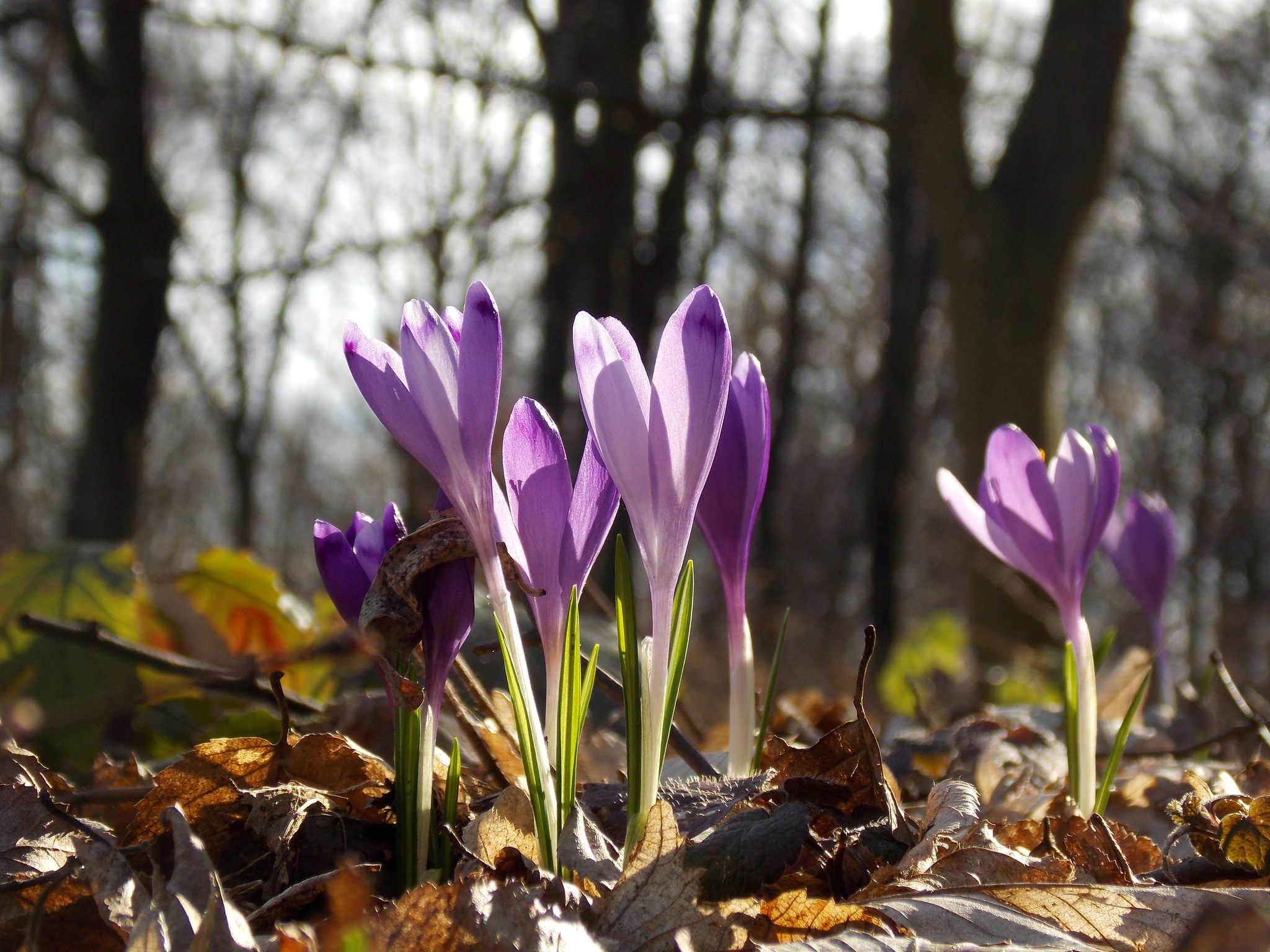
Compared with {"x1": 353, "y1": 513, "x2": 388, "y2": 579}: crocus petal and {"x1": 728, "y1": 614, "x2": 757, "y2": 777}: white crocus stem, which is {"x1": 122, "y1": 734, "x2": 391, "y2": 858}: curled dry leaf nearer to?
{"x1": 353, "y1": 513, "x2": 388, "y2": 579}: crocus petal

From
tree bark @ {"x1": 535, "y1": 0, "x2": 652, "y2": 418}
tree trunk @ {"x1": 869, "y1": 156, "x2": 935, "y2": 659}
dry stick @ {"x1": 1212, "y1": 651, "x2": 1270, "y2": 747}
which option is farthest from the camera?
tree trunk @ {"x1": 869, "y1": 156, "x2": 935, "y2": 659}

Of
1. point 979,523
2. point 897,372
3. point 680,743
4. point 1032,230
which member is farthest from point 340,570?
point 897,372

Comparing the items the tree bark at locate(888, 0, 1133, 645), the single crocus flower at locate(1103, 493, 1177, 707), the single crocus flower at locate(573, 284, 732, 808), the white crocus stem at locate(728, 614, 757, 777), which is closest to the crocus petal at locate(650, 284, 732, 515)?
the single crocus flower at locate(573, 284, 732, 808)

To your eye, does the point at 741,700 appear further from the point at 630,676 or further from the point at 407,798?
the point at 407,798

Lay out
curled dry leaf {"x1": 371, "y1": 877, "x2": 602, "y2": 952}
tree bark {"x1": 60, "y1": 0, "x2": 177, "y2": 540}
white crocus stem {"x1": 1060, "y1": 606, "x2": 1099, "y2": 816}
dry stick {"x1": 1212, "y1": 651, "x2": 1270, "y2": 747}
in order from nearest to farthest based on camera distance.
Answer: curled dry leaf {"x1": 371, "y1": 877, "x2": 602, "y2": 952}
white crocus stem {"x1": 1060, "y1": 606, "x2": 1099, "y2": 816}
dry stick {"x1": 1212, "y1": 651, "x2": 1270, "y2": 747}
tree bark {"x1": 60, "y1": 0, "x2": 177, "y2": 540}

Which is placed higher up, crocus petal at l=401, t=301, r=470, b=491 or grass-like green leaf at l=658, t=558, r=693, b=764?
crocus petal at l=401, t=301, r=470, b=491

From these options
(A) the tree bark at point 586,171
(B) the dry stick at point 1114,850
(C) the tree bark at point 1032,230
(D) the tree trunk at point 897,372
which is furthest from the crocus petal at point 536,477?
(D) the tree trunk at point 897,372

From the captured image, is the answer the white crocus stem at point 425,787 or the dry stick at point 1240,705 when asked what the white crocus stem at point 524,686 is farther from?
the dry stick at point 1240,705
